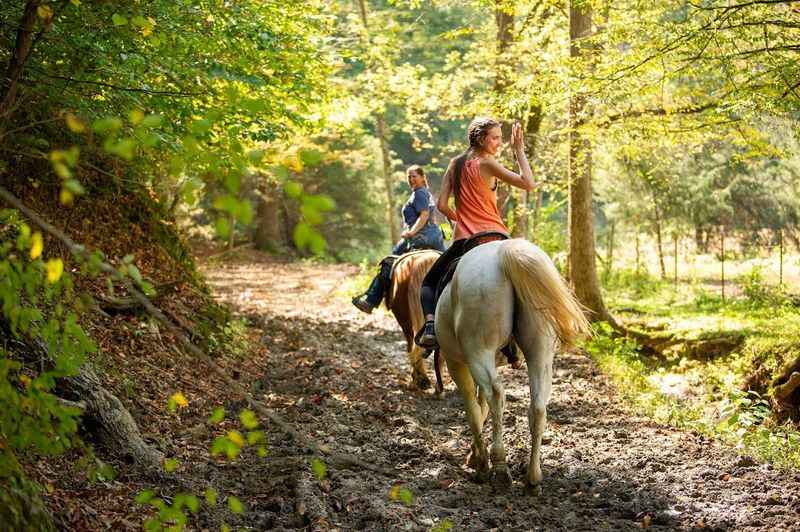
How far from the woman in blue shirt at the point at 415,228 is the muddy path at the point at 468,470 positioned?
1.18 meters

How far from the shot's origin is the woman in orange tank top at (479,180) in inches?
234

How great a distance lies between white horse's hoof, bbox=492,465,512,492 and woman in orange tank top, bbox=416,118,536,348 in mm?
1309

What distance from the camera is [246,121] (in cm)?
669

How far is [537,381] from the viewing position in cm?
533

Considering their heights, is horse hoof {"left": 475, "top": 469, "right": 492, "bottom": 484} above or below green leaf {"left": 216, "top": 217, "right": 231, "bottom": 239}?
below

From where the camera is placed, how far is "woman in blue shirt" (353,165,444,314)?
9.13 meters

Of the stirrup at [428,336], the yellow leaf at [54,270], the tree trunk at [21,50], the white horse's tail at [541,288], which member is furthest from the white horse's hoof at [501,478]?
the tree trunk at [21,50]

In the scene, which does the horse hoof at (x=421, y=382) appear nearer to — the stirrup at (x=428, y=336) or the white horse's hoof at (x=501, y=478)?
the stirrup at (x=428, y=336)

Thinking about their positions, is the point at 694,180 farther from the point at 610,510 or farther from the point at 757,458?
the point at 610,510

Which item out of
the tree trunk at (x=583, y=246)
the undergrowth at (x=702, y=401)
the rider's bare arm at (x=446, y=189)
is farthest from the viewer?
the tree trunk at (x=583, y=246)

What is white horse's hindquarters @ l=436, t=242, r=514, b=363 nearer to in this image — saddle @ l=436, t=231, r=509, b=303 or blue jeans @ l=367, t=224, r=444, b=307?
saddle @ l=436, t=231, r=509, b=303

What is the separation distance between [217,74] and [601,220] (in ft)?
151

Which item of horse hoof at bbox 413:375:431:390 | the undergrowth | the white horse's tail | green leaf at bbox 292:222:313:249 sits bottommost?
the undergrowth

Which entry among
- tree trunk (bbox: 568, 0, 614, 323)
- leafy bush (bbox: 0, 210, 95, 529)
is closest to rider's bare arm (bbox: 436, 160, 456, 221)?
leafy bush (bbox: 0, 210, 95, 529)
